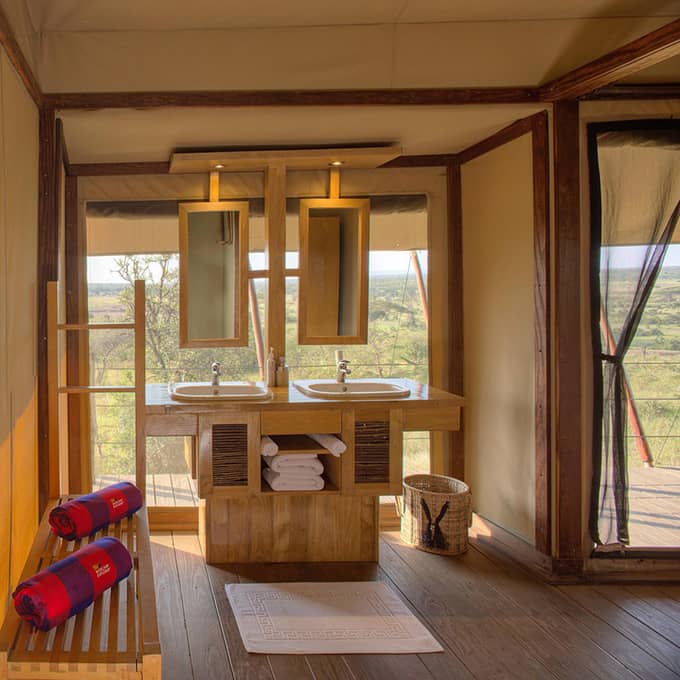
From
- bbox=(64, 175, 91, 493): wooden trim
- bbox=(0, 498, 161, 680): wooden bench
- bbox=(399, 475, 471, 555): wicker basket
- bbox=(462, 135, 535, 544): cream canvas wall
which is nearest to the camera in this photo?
bbox=(0, 498, 161, 680): wooden bench

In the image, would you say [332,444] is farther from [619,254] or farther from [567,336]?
[619,254]

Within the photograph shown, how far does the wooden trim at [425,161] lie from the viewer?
3828mm

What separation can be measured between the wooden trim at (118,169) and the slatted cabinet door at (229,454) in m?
1.56

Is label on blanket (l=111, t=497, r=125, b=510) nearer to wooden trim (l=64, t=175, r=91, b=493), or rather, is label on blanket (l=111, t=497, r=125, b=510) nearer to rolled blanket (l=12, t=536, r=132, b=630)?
rolled blanket (l=12, t=536, r=132, b=630)

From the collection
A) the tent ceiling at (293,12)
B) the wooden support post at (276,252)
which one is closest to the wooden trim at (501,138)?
the tent ceiling at (293,12)

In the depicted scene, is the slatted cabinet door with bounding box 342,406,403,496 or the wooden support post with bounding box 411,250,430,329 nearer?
the slatted cabinet door with bounding box 342,406,403,496

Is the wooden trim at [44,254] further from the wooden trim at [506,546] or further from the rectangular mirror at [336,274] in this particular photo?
the wooden trim at [506,546]

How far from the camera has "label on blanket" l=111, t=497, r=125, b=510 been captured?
7.54 ft

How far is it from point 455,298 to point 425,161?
A: 823mm

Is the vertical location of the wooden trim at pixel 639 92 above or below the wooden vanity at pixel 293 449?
above

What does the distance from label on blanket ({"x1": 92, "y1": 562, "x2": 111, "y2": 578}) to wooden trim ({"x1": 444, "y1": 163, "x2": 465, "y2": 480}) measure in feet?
8.07

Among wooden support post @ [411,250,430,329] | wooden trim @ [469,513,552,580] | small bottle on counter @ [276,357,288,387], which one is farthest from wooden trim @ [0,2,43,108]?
wooden trim @ [469,513,552,580]

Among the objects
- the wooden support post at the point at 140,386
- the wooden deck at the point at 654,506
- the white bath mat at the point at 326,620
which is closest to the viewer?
the white bath mat at the point at 326,620

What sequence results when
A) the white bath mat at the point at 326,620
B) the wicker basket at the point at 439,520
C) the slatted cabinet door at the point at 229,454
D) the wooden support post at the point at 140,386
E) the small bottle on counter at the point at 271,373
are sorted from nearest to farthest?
the white bath mat at the point at 326,620
the wooden support post at the point at 140,386
the slatted cabinet door at the point at 229,454
the wicker basket at the point at 439,520
the small bottle on counter at the point at 271,373
